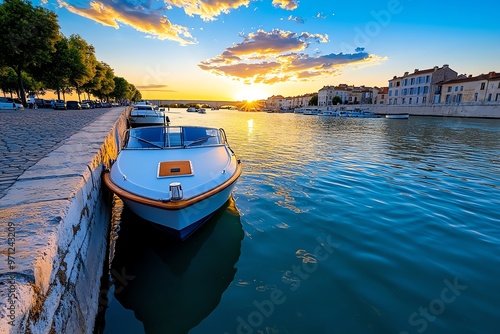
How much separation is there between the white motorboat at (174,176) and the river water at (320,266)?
72 centimetres

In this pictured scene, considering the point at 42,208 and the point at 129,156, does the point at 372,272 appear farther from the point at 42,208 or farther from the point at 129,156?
the point at 129,156

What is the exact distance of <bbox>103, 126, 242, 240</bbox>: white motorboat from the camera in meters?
4.12

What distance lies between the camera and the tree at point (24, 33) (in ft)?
77.0

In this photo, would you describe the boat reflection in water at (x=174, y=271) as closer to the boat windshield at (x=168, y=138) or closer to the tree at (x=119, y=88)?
the boat windshield at (x=168, y=138)

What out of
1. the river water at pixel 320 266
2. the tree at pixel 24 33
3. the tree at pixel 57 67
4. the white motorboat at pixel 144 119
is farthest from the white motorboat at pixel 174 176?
the tree at pixel 57 67

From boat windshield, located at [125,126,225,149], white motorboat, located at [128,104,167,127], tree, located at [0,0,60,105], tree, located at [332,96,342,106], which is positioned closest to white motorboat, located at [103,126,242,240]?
boat windshield, located at [125,126,225,149]

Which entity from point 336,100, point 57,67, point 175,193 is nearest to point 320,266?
point 175,193

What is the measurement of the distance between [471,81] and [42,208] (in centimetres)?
8021

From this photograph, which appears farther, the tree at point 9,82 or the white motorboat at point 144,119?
the tree at point 9,82

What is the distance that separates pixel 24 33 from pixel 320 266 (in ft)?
110

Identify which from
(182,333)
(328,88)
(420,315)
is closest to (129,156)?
(182,333)

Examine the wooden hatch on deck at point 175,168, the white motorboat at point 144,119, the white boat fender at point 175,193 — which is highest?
the white motorboat at point 144,119

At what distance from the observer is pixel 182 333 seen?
303 centimetres

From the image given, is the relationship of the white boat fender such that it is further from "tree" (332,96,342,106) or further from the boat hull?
"tree" (332,96,342,106)
